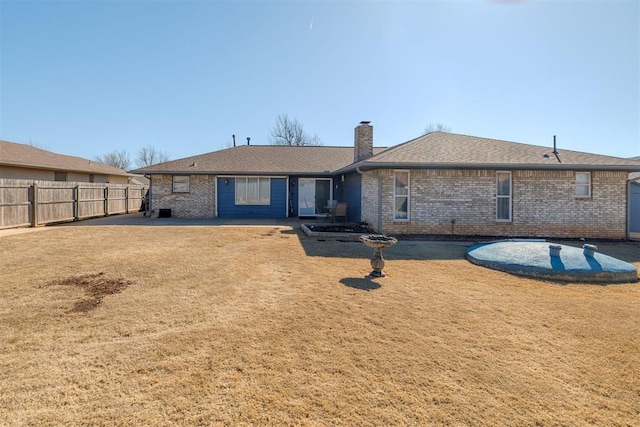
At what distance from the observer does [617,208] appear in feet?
35.8

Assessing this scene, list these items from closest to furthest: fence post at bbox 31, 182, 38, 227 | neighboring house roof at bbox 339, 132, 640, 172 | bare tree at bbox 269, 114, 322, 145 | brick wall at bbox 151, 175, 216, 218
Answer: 1. neighboring house roof at bbox 339, 132, 640, 172
2. fence post at bbox 31, 182, 38, 227
3. brick wall at bbox 151, 175, 216, 218
4. bare tree at bbox 269, 114, 322, 145

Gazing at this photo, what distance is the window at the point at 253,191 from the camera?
1648 centimetres

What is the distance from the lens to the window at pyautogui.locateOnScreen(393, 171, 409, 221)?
10875mm

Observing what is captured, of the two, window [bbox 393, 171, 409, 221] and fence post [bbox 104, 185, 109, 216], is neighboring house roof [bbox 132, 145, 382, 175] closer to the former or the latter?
fence post [bbox 104, 185, 109, 216]

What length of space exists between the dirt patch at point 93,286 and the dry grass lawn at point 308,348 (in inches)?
1.4

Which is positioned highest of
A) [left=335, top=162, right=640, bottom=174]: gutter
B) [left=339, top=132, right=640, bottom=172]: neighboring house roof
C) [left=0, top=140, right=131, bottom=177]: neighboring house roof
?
[left=0, top=140, right=131, bottom=177]: neighboring house roof

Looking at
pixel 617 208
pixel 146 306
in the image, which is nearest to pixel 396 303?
pixel 146 306

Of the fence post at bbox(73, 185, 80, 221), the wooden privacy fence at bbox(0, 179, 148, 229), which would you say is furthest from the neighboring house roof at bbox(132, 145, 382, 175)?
the wooden privacy fence at bbox(0, 179, 148, 229)

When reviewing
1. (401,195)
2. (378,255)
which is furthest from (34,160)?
(378,255)

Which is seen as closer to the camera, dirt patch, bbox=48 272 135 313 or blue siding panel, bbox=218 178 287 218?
dirt patch, bbox=48 272 135 313

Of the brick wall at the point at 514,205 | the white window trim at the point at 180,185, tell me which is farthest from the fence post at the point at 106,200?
the brick wall at the point at 514,205

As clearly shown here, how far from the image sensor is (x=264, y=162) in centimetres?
1739

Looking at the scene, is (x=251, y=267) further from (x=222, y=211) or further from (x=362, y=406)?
(x=222, y=211)

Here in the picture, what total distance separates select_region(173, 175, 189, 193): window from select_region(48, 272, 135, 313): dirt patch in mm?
10873
